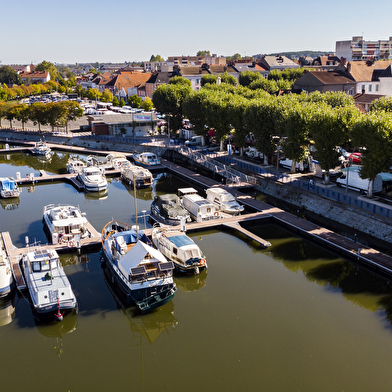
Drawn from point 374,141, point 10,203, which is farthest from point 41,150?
point 374,141

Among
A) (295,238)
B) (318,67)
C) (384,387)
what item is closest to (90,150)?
(295,238)

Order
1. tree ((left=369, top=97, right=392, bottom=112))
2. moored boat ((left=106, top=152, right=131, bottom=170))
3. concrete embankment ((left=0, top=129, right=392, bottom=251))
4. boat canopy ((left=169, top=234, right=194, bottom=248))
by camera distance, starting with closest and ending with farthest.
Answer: boat canopy ((left=169, top=234, right=194, bottom=248)) < concrete embankment ((left=0, top=129, right=392, bottom=251)) < tree ((left=369, top=97, right=392, bottom=112)) < moored boat ((left=106, top=152, right=131, bottom=170))

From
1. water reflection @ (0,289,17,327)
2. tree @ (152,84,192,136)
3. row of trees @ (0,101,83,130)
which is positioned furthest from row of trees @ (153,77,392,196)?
water reflection @ (0,289,17,327)

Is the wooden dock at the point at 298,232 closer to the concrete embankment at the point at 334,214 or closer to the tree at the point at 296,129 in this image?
the concrete embankment at the point at 334,214

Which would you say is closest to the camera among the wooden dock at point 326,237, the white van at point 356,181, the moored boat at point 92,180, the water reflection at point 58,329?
the water reflection at point 58,329

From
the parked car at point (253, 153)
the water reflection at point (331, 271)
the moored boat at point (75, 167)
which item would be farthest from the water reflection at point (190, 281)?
the moored boat at point (75, 167)

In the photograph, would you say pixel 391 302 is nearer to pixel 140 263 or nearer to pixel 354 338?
pixel 354 338

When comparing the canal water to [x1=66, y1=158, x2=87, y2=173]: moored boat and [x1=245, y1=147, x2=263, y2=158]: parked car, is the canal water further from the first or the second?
[x1=66, y1=158, x2=87, y2=173]: moored boat
